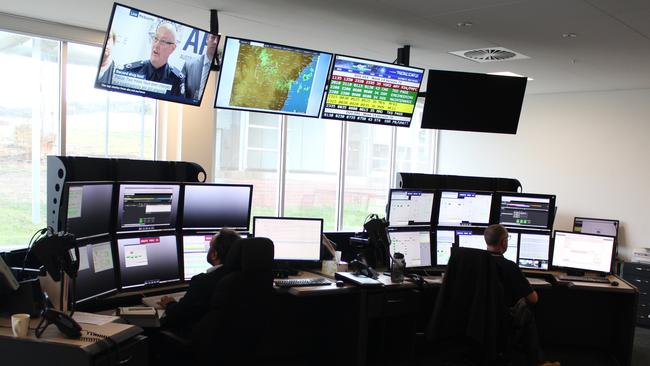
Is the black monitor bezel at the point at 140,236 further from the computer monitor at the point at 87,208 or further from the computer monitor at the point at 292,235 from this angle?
the computer monitor at the point at 292,235

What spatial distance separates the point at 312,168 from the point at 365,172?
947 mm

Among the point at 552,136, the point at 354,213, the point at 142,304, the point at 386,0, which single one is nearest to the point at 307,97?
the point at 386,0

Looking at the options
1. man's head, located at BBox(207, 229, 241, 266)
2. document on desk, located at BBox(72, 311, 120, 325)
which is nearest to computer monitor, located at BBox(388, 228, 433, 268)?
man's head, located at BBox(207, 229, 241, 266)

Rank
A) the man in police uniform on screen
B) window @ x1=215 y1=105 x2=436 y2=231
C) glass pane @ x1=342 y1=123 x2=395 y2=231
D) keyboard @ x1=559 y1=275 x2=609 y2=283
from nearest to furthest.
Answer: the man in police uniform on screen, keyboard @ x1=559 y1=275 x2=609 y2=283, window @ x1=215 y1=105 x2=436 y2=231, glass pane @ x1=342 y1=123 x2=395 y2=231

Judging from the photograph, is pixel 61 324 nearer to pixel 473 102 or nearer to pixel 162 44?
pixel 162 44

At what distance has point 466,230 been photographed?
4887 millimetres

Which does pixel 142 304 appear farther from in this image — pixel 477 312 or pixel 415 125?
pixel 415 125

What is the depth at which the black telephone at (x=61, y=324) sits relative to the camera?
7.99ft

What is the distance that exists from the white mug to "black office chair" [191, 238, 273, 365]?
858 mm

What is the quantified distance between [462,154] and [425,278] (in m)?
4.54

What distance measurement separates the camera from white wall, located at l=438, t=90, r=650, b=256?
674cm

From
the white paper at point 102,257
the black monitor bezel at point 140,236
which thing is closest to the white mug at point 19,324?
the white paper at point 102,257

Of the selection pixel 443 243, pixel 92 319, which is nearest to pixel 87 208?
pixel 92 319

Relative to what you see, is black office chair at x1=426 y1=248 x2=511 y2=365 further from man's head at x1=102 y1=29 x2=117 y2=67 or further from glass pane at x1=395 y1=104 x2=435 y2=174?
glass pane at x1=395 y1=104 x2=435 y2=174
